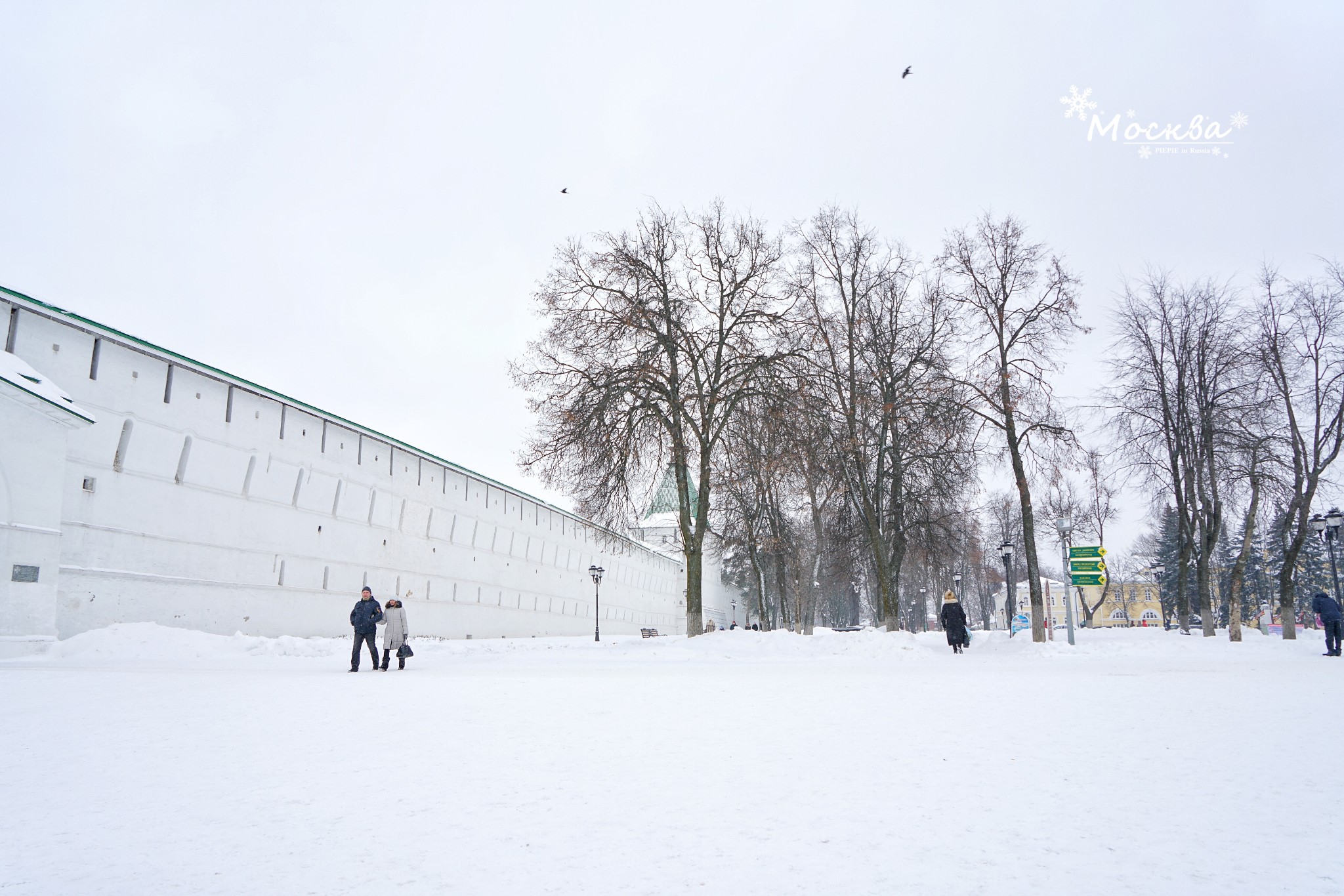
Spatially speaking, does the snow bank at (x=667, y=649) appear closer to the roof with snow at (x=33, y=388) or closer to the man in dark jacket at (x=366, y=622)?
the man in dark jacket at (x=366, y=622)

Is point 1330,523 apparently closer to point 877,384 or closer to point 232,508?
point 877,384

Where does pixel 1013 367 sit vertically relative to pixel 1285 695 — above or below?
above

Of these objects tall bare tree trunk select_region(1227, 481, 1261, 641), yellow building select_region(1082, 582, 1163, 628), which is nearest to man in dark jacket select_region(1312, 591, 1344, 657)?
tall bare tree trunk select_region(1227, 481, 1261, 641)

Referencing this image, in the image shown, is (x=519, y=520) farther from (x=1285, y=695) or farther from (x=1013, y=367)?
(x=1285, y=695)

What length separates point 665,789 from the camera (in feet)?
15.3

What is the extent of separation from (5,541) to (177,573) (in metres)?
4.25

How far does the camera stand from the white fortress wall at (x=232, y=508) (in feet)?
50.5

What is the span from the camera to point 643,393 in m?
23.1

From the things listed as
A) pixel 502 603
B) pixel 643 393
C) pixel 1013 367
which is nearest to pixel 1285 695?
pixel 1013 367

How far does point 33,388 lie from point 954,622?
64.8 ft

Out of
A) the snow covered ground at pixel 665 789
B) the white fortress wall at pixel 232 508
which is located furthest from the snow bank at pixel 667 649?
the snow covered ground at pixel 665 789

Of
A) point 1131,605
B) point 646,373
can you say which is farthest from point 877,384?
point 1131,605

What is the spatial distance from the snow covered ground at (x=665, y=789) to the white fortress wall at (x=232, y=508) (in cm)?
700

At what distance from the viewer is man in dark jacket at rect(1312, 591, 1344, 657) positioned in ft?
57.2
